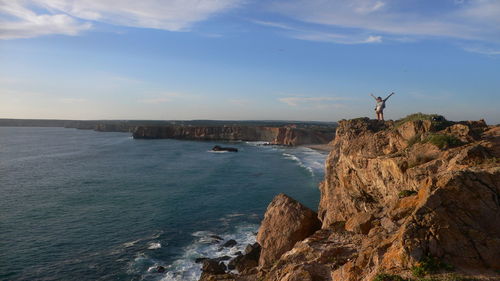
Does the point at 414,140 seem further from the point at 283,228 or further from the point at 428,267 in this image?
the point at 428,267

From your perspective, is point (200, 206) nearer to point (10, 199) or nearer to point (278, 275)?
point (10, 199)

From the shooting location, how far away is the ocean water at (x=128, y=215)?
23.6m

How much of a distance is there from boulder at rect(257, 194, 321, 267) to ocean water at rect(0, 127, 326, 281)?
5.96 m

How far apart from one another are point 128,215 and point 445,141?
2849 cm

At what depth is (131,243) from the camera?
27109mm

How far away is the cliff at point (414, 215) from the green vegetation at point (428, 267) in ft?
0.07

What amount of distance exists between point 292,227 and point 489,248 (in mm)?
11855

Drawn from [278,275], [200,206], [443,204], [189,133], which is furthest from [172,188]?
[189,133]

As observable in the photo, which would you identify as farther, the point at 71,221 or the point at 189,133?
the point at 189,133

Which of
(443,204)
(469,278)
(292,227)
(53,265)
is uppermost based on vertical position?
(443,204)

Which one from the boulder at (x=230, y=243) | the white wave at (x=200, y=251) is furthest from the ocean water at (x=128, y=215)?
the boulder at (x=230, y=243)

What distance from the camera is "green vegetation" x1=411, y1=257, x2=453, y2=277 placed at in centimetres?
808

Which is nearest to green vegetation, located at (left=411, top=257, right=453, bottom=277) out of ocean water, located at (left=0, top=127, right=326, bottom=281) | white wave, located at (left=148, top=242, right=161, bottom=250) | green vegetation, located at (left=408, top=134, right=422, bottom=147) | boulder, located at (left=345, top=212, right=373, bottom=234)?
boulder, located at (left=345, top=212, right=373, bottom=234)

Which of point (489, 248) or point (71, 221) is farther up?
point (489, 248)
